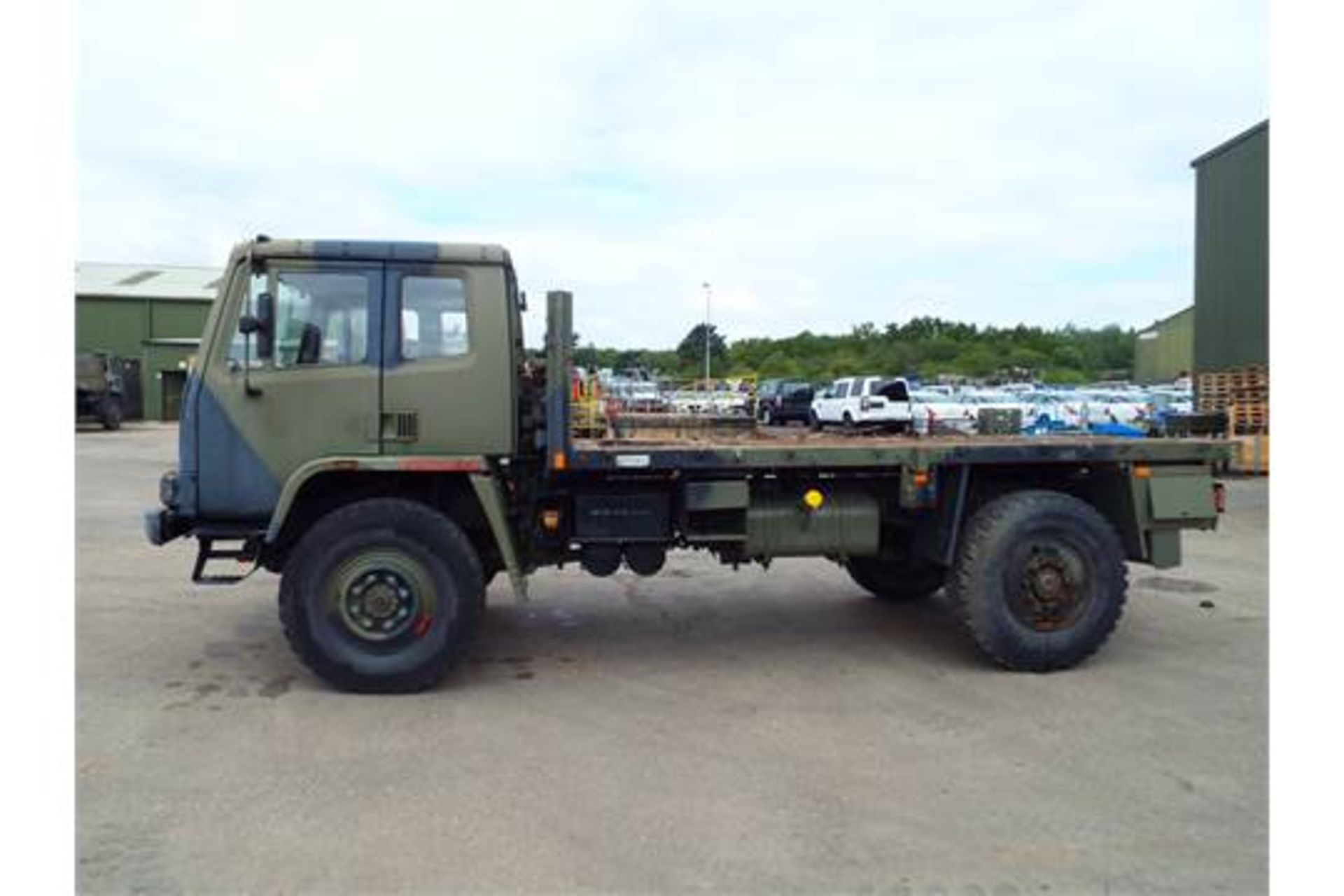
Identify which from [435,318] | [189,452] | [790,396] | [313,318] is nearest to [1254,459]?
[790,396]

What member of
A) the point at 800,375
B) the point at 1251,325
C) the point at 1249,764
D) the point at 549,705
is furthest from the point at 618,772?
the point at 800,375

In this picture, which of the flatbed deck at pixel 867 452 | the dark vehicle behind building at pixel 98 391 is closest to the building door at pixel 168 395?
the dark vehicle behind building at pixel 98 391

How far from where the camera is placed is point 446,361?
6160 mm

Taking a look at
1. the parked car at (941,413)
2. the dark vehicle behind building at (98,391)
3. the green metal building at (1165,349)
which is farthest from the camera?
the green metal building at (1165,349)

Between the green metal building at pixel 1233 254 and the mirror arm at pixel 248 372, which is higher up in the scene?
the green metal building at pixel 1233 254

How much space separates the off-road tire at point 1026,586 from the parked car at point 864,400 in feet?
54.7

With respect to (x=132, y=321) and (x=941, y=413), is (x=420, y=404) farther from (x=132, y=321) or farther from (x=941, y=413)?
(x=132, y=321)

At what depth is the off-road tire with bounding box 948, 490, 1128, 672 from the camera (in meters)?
6.47

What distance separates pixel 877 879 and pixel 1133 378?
7283cm

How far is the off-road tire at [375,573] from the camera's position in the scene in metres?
5.93

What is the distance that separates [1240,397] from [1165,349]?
46.0 meters

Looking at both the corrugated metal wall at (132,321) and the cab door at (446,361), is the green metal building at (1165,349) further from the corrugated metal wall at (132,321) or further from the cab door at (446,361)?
the cab door at (446,361)

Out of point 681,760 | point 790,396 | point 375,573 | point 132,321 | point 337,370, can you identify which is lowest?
point 681,760

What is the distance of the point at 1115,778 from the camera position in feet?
15.6
